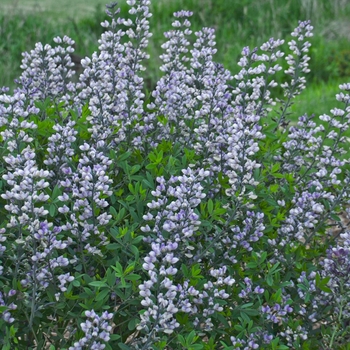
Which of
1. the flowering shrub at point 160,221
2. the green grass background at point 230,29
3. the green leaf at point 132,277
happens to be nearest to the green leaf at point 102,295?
the flowering shrub at point 160,221

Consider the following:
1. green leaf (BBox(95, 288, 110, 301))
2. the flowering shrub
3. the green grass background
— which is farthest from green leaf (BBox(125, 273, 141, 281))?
the green grass background

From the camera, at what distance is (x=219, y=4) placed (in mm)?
12227

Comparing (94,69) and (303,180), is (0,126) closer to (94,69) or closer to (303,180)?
(94,69)

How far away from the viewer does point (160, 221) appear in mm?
2914

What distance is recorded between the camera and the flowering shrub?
2.78 meters

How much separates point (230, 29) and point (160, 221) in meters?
9.11

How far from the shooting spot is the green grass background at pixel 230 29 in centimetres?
982

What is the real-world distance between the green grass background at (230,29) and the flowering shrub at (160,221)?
4.86 metres

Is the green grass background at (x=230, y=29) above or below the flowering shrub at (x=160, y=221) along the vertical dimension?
above

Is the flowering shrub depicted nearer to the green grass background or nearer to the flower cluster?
the flower cluster

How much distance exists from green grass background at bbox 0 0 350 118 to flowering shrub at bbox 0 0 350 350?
15.9ft

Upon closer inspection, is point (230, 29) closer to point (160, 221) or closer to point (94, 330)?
point (160, 221)

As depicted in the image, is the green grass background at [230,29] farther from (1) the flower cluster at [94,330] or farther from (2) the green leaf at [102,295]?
(1) the flower cluster at [94,330]

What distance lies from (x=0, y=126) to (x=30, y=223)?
854 millimetres
